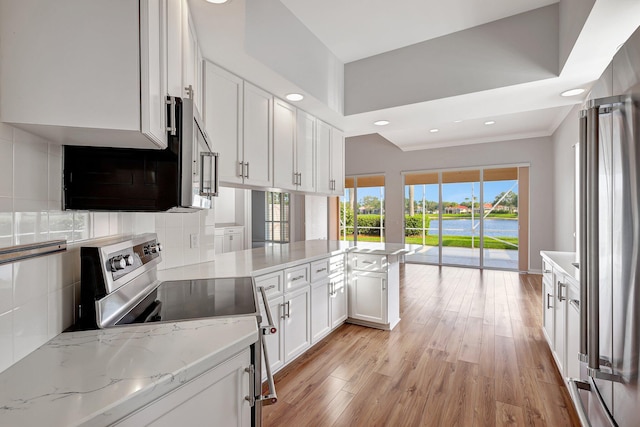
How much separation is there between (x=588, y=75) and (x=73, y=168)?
3.21 metres

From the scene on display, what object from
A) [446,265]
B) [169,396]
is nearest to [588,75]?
[169,396]

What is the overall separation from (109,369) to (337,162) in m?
3.19

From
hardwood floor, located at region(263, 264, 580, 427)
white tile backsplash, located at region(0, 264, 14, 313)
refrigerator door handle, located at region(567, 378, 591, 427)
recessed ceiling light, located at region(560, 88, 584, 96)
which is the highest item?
recessed ceiling light, located at region(560, 88, 584, 96)

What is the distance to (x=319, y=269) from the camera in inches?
106

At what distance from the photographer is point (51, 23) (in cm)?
81

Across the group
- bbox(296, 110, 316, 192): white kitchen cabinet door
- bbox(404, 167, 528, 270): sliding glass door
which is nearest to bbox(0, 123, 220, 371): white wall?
bbox(296, 110, 316, 192): white kitchen cabinet door

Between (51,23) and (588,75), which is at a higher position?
(588,75)

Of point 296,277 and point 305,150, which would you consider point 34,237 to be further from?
point 305,150

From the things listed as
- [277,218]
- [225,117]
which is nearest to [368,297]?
[225,117]

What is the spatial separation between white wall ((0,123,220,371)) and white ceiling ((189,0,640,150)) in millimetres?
1160

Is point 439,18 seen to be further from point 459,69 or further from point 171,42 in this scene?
point 171,42

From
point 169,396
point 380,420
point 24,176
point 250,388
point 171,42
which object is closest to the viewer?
point 169,396

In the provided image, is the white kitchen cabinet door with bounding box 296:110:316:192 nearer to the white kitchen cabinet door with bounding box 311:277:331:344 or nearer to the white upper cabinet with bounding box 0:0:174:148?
the white kitchen cabinet door with bounding box 311:277:331:344

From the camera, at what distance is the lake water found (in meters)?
6.47
